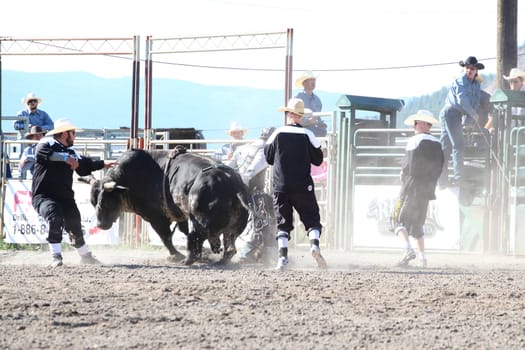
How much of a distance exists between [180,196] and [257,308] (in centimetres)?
396

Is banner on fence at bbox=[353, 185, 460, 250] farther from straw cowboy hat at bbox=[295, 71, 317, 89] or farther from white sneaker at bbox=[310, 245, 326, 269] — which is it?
white sneaker at bbox=[310, 245, 326, 269]

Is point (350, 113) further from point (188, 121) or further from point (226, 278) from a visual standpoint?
point (188, 121)

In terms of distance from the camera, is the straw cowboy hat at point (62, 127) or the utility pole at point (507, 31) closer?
the straw cowboy hat at point (62, 127)

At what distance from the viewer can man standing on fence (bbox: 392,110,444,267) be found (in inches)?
417

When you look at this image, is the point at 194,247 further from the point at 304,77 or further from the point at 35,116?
the point at 35,116

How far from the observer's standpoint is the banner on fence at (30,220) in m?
14.8

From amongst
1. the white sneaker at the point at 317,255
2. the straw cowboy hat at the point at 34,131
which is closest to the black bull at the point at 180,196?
the white sneaker at the point at 317,255

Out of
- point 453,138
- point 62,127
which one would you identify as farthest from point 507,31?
point 62,127

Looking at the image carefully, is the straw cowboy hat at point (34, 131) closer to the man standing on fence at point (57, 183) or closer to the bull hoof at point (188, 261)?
the man standing on fence at point (57, 183)

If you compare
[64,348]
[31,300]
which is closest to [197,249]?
[31,300]

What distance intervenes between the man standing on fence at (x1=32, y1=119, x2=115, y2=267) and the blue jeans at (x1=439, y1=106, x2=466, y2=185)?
5.06m

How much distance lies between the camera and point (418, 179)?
10648 millimetres

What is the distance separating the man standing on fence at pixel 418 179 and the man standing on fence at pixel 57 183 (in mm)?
3711

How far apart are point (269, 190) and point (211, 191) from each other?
3942 millimetres
